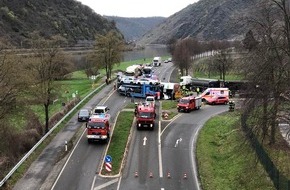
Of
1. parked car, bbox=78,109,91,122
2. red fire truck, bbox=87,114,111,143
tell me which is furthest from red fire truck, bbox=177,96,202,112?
red fire truck, bbox=87,114,111,143

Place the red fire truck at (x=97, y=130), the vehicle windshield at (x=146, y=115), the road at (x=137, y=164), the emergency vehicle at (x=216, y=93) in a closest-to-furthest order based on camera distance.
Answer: the road at (x=137, y=164) < the red fire truck at (x=97, y=130) < the vehicle windshield at (x=146, y=115) < the emergency vehicle at (x=216, y=93)

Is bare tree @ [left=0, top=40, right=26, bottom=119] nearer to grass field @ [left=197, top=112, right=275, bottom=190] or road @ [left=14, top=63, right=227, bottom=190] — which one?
road @ [left=14, top=63, right=227, bottom=190]

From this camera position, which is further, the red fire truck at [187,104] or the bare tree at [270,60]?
the red fire truck at [187,104]

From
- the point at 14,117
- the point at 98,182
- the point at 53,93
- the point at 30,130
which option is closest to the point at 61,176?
the point at 98,182

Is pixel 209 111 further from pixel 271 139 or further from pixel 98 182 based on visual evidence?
pixel 98 182

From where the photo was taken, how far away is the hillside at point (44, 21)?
13988 cm

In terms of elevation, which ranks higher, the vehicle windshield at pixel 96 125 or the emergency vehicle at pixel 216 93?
the emergency vehicle at pixel 216 93

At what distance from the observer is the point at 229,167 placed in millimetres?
32719

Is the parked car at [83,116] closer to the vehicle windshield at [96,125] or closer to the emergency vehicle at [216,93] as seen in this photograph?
the vehicle windshield at [96,125]

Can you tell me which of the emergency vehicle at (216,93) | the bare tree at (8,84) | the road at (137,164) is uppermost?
the bare tree at (8,84)

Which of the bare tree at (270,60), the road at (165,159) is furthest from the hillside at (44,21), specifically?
the bare tree at (270,60)

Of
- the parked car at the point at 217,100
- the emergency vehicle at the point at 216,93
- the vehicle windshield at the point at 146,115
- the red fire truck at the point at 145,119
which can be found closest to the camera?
the red fire truck at the point at 145,119

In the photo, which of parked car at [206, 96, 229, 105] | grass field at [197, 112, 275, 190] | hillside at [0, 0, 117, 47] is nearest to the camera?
grass field at [197, 112, 275, 190]

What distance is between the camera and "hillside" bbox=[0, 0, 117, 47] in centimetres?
13988
